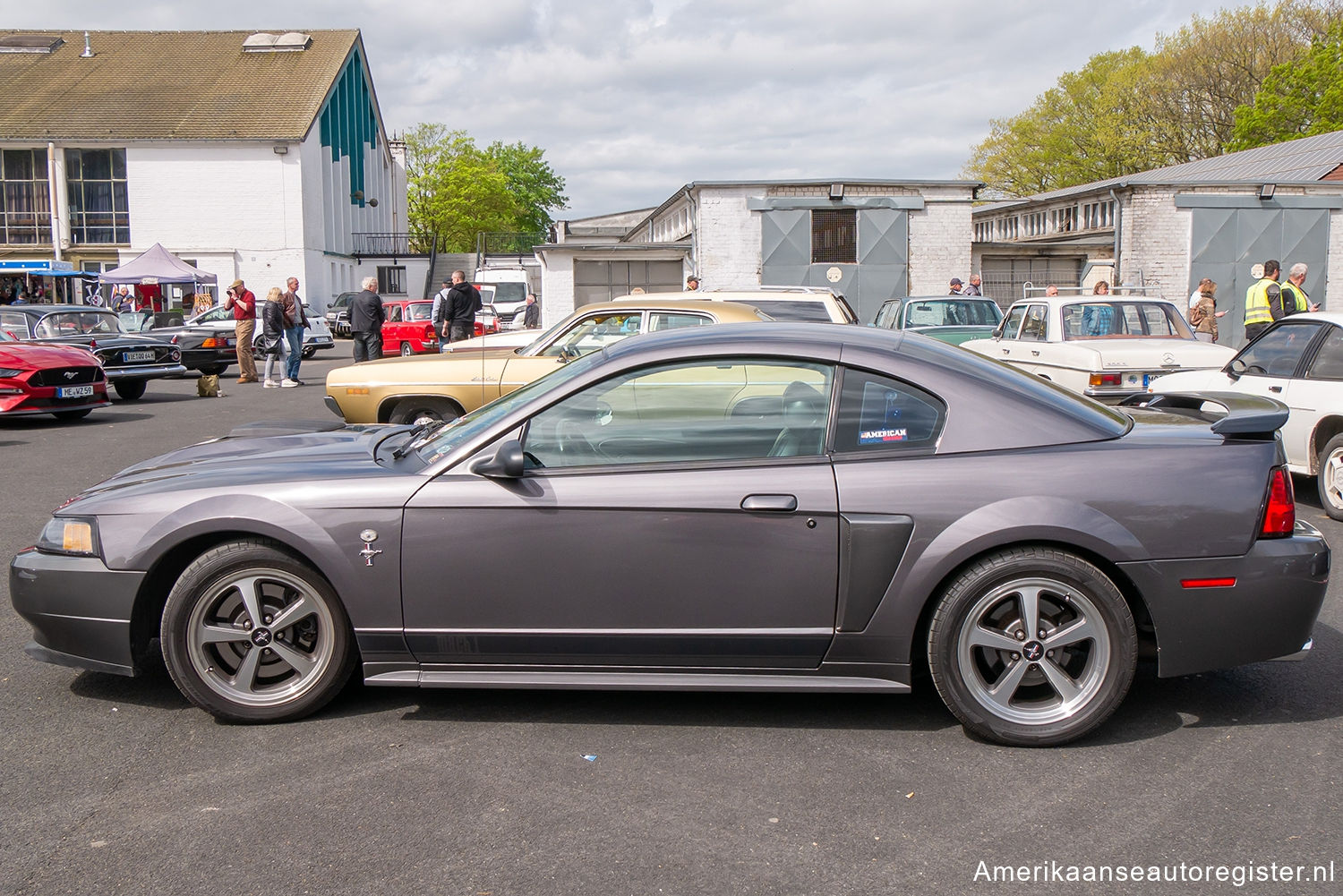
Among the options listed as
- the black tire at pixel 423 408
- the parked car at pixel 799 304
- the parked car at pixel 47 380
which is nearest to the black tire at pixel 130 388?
the parked car at pixel 47 380

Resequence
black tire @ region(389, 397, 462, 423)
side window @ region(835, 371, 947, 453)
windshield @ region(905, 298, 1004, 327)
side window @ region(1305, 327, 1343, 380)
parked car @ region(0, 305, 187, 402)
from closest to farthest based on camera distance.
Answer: side window @ region(835, 371, 947, 453) < side window @ region(1305, 327, 1343, 380) < black tire @ region(389, 397, 462, 423) < parked car @ region(0, 305, 187, 402) < windshield @ region(905, 298, 1004, 327)

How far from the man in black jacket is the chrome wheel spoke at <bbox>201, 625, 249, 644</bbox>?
44.4ft

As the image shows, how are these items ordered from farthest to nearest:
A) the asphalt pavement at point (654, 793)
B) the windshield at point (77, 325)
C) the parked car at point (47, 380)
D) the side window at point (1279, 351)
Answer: the windshield at point (77, 325) < the parked car at point (47, 380) < the side window at point (1279, 351) < the asphalt pavement at point (654, 793)

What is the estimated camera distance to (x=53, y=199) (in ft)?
142

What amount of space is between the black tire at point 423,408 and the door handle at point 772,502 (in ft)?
20.9

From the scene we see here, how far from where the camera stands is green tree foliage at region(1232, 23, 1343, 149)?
4778 centimetres

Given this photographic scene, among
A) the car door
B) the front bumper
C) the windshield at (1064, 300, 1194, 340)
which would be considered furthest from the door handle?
the windshield at (1064, 300, 1194, 340)

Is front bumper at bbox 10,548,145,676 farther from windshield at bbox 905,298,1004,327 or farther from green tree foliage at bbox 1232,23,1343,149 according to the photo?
green tree foliage at bbox 1232,23,1343,149

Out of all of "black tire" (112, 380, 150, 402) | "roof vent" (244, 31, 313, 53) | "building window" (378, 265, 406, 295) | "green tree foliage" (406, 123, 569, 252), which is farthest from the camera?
"green tree foliage" (406, 123, 569, 252)

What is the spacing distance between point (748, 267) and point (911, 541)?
25.2m

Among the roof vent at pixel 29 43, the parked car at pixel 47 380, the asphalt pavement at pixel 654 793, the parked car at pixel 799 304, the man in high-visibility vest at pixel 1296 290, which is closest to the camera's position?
the asphalt pavement at pixel 654 793

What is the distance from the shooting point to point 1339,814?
3.34 meters

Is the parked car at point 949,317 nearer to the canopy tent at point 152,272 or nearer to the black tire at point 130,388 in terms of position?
the black tire at point 130,388

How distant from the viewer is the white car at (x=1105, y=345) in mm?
11234
